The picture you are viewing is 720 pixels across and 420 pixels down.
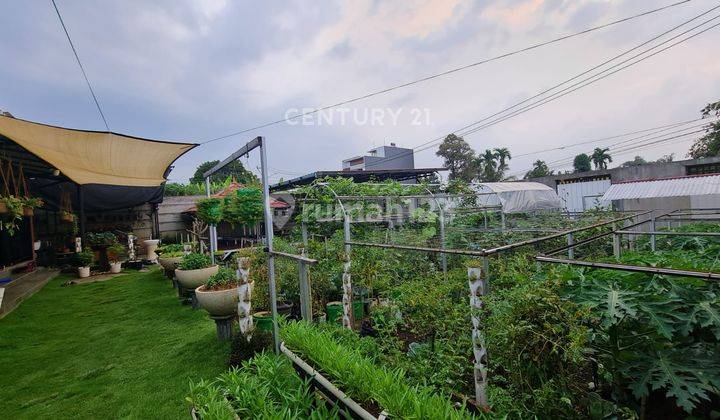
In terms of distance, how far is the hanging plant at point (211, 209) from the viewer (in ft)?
16.1

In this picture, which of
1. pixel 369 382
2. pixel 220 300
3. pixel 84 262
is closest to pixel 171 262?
pixel 84 262

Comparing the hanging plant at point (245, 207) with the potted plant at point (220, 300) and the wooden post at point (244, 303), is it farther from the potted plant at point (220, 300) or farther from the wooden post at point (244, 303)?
the wooden post at point (244, 303)

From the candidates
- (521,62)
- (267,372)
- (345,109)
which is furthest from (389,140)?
(267,372)

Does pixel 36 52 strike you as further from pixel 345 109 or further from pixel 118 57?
pixel 345 109

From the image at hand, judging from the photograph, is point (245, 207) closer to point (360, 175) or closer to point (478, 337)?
point (478, 337)

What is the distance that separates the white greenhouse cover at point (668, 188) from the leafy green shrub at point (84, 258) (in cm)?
1782

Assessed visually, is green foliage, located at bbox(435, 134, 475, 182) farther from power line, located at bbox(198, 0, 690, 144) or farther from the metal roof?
power line, located at bbox(198, 0, 690, 144)

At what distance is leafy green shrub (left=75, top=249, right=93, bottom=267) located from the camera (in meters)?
9.58

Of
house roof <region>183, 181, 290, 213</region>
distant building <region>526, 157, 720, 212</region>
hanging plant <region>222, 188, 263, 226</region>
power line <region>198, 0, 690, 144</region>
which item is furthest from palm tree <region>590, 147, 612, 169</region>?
hanging plant <region>222, 188, 263, 226</region>

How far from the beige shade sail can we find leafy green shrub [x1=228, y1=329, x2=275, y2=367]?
626 centimetres

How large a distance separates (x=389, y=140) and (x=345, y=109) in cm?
1633

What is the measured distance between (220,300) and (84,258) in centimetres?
836

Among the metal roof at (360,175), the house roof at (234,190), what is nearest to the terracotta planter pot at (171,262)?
the house roof at (234,190)

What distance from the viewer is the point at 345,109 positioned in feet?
39.8
